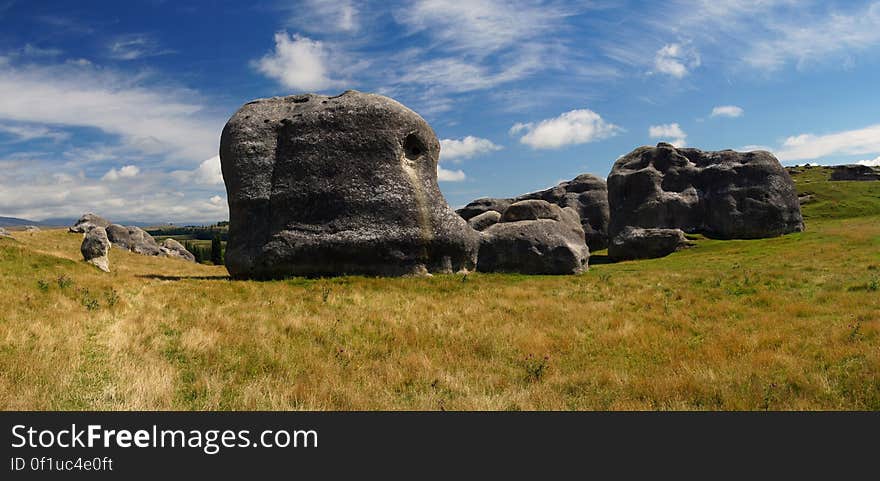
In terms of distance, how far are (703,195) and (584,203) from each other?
49.7 feet

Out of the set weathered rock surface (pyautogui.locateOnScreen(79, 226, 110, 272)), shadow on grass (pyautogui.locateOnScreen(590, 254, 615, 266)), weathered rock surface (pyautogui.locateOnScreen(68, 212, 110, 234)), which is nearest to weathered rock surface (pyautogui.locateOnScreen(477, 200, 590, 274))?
shadow on grass (pyautogui.locateOnScreen(590, 254, 615, 266))

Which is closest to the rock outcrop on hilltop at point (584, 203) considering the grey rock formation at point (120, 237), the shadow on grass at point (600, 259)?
the shadow on grass at point (600, 259)

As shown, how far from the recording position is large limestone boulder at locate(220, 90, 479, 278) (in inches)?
925

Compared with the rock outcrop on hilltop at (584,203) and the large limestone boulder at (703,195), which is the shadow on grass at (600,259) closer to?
the large limestone boulder at (703,195)

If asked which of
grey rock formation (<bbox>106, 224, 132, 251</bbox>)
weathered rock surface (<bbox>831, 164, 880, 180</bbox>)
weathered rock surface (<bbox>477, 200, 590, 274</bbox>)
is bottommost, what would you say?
weathered rock surface (<bbox>477, 200, 590, 274</bbox>)

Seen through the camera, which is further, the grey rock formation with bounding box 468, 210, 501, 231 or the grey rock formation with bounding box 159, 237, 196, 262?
the grey rock formation with bounding box 159, 237, 196, 262

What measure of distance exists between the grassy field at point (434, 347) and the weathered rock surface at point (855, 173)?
127 meters

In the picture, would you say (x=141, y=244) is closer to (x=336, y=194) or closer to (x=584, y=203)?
(x=336, y=194)

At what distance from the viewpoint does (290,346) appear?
1042 cm

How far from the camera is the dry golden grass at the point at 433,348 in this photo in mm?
7328

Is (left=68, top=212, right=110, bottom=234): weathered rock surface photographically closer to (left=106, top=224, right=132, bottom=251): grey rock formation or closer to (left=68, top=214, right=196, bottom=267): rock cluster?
(left=68, top=214, right=196, bottom=267): rock cluster

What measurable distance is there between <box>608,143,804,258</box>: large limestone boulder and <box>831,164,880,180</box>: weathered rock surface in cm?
8567

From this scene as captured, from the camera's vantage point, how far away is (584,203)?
6669 centimetres
